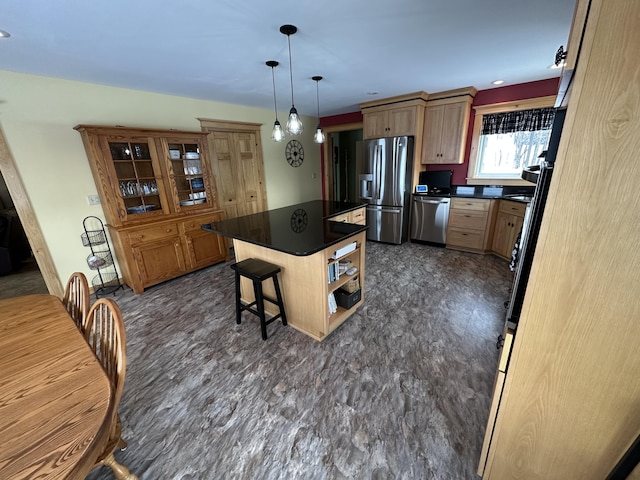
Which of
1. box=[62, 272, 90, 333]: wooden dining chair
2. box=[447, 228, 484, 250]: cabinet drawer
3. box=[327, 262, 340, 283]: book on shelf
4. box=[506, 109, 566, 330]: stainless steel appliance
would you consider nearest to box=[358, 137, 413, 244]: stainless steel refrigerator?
box=[447, 228, 484, 250]: cabinet drawer

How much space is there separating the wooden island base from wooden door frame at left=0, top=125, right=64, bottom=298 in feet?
7.31

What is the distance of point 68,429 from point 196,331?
67.9 inches

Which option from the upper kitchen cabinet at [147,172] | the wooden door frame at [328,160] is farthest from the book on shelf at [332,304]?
the wooden door frame at [328,160]

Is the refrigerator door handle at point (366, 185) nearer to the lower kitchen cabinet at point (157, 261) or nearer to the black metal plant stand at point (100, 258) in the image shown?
the lower kitchen cabinet at point (157, 261)

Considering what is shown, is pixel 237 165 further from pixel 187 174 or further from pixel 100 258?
pixel 100 258

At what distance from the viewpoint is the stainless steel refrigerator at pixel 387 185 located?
4.24 metres

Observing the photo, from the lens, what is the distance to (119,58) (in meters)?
2.25

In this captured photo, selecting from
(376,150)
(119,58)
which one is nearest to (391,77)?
(376,150)

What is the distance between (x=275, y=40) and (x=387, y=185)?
2902 mm

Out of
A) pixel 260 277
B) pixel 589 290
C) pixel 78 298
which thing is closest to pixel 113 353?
pixel 78 298

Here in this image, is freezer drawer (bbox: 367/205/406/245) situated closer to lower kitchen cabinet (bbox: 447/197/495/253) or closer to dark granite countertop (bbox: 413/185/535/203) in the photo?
dark granite countertop (bbox: 413/185/535/203)

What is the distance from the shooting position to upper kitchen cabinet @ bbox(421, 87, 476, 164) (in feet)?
12.8

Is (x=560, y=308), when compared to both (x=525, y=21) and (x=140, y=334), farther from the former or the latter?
(x=140, y=334)

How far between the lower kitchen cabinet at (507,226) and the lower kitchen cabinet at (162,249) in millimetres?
4109
